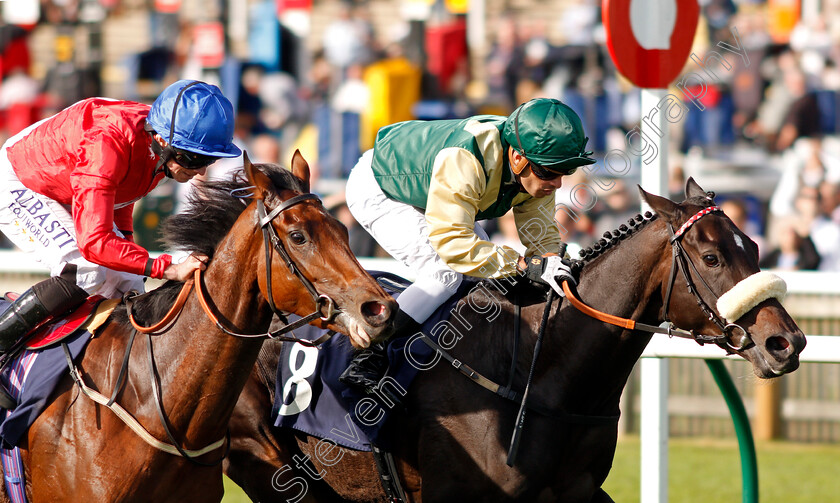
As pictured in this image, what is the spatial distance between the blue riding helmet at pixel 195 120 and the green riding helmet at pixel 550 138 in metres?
0.94

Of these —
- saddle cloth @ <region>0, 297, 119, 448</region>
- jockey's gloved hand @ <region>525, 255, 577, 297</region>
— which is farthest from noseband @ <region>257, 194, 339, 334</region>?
jockey's gloved hand @ <region>525, 255, 577, 297</region>

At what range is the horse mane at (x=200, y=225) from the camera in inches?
130

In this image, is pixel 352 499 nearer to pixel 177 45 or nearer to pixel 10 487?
pixel 10 487

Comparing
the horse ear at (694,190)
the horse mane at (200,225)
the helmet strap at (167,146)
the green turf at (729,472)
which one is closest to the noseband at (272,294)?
the horse mane at (200,225)

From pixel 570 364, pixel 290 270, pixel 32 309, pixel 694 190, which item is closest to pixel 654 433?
pixel 570 364

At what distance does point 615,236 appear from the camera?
3549mm

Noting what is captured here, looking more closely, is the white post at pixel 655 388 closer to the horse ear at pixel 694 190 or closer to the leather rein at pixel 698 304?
the horse ear at pixel 694 190

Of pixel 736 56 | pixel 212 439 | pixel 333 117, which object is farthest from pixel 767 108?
pixel 212 439

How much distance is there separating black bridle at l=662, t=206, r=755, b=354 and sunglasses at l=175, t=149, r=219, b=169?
4.71ft

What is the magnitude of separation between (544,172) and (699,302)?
69cm

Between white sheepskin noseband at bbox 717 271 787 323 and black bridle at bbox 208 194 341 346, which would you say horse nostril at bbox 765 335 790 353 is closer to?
white sheepskin noseband at bbox 717 271 787 323

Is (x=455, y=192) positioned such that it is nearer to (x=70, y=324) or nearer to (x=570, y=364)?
(x=570, y=364)

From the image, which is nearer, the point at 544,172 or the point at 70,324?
the point at 70,324

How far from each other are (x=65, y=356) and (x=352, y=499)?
1.14 metres
